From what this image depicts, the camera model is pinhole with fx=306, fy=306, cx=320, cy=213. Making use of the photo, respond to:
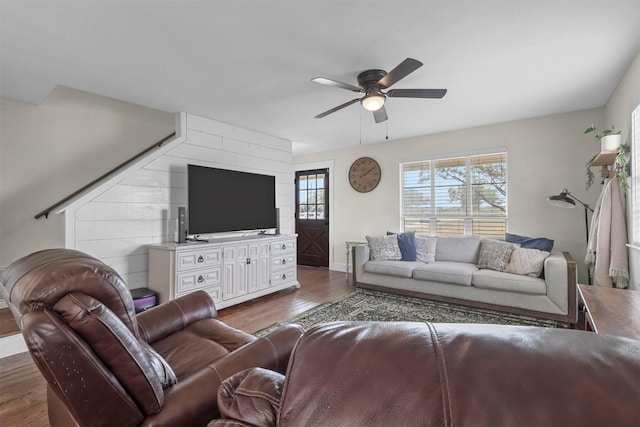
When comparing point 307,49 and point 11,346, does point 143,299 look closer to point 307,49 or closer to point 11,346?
point 11,346

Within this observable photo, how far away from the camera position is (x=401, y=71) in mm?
2270

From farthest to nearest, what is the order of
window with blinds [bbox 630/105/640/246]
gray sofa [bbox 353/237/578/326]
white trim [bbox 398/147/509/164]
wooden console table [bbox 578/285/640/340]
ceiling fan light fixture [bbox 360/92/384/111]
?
white trim [bbox 398/147/509/164], gray sofa [bbox 353/237/578/326], ceiling fan light fixture [bbox 360/92/384/111], window with blinds [bbox 630/105/640/246], wooden console table [bbox 578/285/640/340]

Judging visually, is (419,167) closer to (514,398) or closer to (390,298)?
(390,298)

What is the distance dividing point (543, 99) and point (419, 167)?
76.3 inches

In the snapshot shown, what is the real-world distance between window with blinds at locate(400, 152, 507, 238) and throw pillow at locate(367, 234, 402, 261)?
0.90 meters

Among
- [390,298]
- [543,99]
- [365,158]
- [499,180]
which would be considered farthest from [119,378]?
[365,158]

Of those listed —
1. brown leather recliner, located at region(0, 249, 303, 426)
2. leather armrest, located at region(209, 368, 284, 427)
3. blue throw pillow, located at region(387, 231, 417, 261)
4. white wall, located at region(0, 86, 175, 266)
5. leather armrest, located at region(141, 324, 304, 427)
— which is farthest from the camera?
blue throw pillow, located at region(387, 231, 417, 261)

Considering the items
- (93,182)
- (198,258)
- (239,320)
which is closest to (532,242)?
(239,320)

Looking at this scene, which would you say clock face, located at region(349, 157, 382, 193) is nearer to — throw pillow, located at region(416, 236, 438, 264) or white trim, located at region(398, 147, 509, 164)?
white trim, located at region(398, 147, 509, 164)

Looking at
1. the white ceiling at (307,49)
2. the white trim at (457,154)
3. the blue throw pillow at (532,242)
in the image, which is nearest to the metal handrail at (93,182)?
the white ceiling at (307,49)

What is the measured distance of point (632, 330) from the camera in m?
1.25

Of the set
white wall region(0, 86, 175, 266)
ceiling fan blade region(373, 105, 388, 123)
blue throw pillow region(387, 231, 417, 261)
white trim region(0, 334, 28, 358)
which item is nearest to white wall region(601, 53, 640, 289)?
ceiling fan blade region(373, 105, 388, 123)

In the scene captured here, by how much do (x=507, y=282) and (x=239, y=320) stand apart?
294 centimetres

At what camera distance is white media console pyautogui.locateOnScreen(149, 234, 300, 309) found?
3.28 metres
